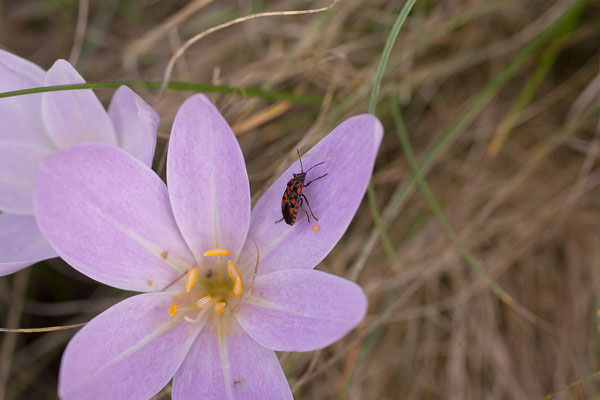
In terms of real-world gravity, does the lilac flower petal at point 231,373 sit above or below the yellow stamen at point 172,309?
below

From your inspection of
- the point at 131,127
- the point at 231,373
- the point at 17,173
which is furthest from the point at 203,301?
the point at 17,173

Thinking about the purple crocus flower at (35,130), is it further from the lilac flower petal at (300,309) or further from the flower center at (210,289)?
the lilac flower petal at (300,309)

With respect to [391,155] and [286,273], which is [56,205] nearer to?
[286,273]

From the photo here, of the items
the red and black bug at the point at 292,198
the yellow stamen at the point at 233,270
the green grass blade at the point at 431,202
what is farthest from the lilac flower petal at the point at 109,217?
the green grass blade at the point at 431,202

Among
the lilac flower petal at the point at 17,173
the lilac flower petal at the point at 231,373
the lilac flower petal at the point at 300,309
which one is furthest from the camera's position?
the lilac flower petal at the point at 17,173

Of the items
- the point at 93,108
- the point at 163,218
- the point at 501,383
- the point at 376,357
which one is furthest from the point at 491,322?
the point at 93,108

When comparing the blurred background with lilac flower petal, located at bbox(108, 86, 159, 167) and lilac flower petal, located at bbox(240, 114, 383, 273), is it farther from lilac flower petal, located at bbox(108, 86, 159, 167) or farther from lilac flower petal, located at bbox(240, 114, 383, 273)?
lilac flower petal, located at bbox(240, 114, 383, 273)

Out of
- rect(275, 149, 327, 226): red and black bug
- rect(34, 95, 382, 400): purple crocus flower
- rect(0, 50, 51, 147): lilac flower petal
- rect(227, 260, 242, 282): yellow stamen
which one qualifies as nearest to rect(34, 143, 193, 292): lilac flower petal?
rect(34, 95, 382, 400): purple crocus flower
